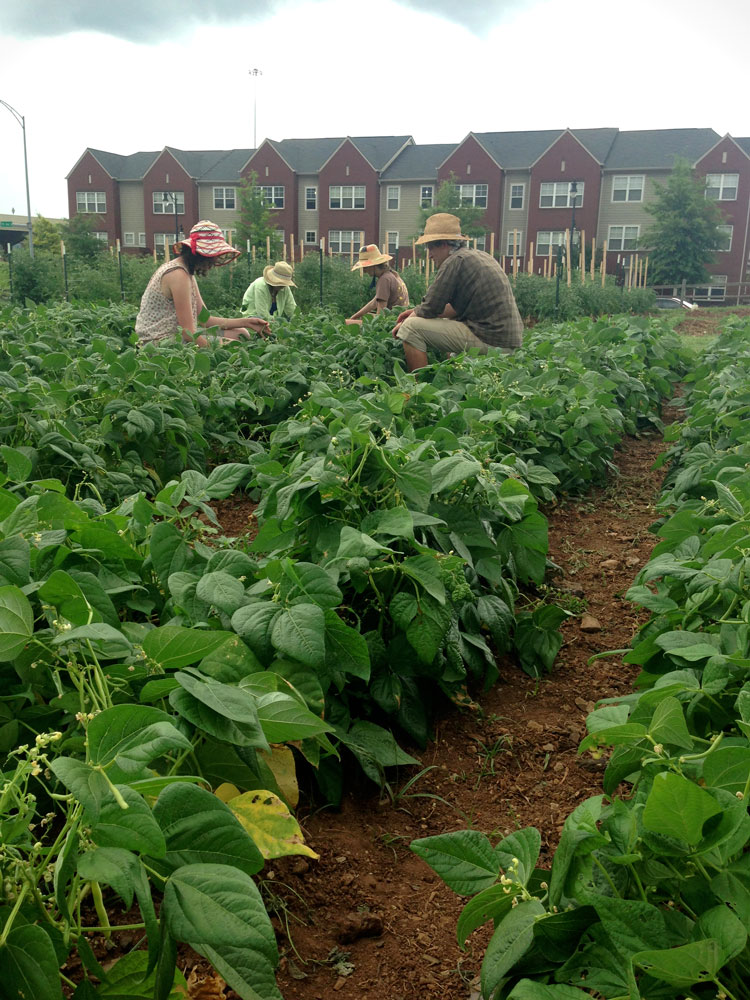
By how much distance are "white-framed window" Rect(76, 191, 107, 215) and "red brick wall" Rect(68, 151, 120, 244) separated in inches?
10.5

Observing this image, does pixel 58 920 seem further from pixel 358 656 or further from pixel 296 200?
pixel 296 200

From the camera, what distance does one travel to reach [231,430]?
18.9 ft

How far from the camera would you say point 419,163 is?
47.2 m

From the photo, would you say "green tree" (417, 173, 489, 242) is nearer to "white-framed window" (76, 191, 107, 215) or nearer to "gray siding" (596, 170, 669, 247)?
"gray siding" (596, 170, 669, 247)

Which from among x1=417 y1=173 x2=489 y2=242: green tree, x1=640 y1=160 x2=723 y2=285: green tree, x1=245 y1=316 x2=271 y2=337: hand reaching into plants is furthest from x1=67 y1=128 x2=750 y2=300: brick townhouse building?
x1=245 y1=316 x2=271 y2=337: hand reaching into plants

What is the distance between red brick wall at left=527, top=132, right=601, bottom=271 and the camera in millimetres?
44031

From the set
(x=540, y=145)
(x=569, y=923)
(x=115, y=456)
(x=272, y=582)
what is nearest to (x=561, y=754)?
(x=272, y=582)

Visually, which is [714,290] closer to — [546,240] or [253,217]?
[546,240]

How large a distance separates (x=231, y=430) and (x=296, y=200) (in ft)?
150

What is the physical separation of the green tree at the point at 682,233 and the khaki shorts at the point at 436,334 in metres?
31.7

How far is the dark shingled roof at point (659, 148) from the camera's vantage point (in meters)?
44.2

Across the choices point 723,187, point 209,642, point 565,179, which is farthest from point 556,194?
point 209,642

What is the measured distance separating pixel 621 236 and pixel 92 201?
30.0 m

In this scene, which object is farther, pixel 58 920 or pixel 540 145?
pixel 540 145
